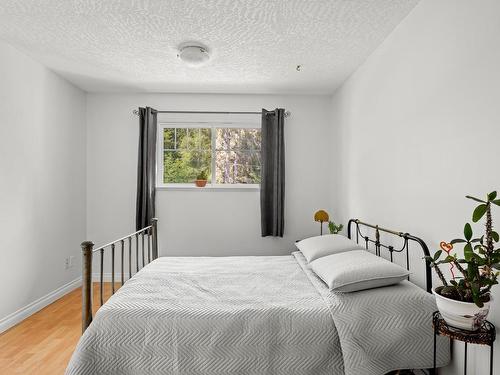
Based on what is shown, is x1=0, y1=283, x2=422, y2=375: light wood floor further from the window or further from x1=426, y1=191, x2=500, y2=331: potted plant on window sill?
x1=426, y1=191, x2=500, y2=331: potted plant on window sill

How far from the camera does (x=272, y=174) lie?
3992 millimetres

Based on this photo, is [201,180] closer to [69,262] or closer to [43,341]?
[69,262]

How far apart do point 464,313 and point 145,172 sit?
344cm

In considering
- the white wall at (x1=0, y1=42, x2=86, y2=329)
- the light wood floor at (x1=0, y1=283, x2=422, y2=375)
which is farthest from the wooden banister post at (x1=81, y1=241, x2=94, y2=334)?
the white wall at (x1=0, y1=42, x2=86, y2=329)

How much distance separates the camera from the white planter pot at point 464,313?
1.28 metres

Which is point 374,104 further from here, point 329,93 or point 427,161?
point 329,93

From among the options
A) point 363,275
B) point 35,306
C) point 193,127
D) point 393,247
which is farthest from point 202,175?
point 363,275

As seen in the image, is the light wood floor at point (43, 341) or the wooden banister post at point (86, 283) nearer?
the wooden banister post at point (86, 283)

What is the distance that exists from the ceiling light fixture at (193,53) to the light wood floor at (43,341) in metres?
2.51

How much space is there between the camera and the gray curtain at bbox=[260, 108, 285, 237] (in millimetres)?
3953

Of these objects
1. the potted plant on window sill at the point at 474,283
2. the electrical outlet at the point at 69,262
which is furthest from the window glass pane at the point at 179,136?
the potted plant on window sill at the point at 474,283

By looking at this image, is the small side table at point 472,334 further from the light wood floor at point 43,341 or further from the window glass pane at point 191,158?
the window glass pane at point 191,158

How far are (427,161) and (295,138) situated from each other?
222 centimetres

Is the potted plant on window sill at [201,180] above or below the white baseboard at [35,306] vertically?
above
